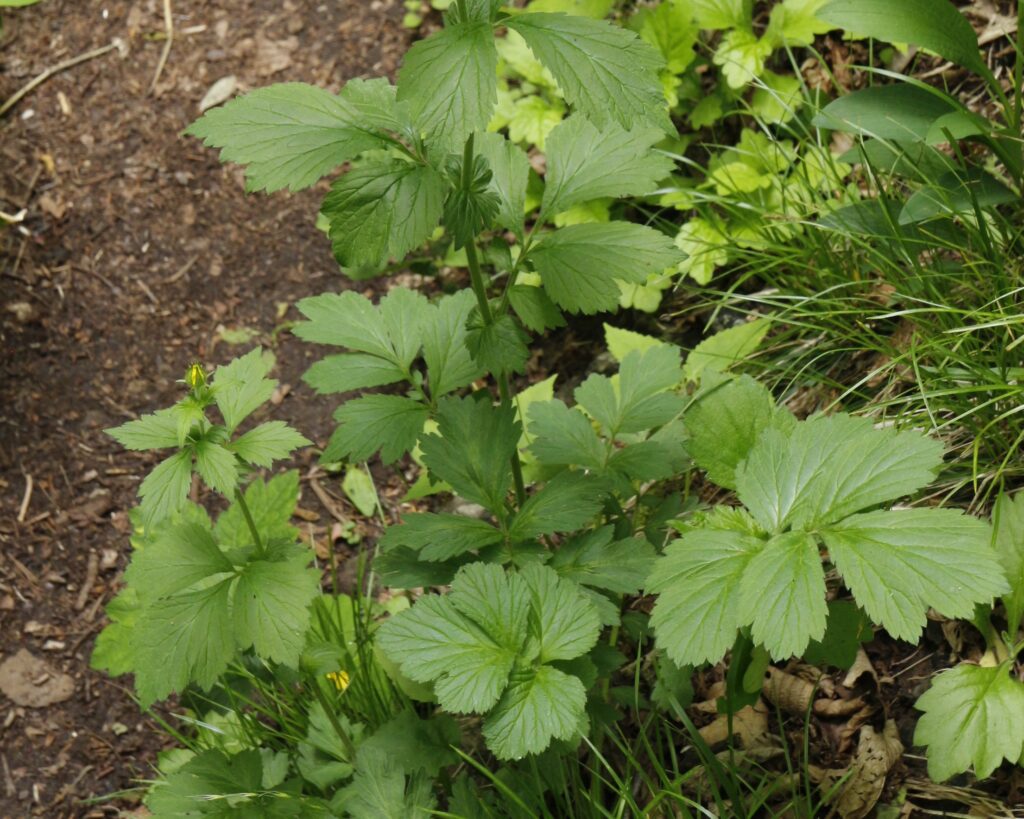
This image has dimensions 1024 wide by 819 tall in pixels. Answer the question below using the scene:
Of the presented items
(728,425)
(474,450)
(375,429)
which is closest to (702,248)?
(728,425)

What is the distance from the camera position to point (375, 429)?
1.92 metres

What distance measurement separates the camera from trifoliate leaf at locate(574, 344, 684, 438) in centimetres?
215

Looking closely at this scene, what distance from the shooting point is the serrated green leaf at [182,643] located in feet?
5.66

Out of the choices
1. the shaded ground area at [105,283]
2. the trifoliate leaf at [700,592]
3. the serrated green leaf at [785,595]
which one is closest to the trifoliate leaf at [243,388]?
the trifoliate leaf at [700,592]

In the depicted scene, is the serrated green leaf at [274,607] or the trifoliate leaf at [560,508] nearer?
the serrated green leaf at [274,607]

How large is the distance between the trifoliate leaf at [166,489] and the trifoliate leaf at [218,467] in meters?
0.03

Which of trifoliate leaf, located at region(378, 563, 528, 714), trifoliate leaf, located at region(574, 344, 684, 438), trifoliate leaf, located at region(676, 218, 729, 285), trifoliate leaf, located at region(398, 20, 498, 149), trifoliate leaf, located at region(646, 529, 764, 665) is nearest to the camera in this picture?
trifoliate leaf, located at region(398, 20, 498, 149)

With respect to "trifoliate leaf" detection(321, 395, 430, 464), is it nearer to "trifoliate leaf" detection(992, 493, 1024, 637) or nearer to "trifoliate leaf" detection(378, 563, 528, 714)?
"trifoliate leaf" detection(378, 563, 528, 714)

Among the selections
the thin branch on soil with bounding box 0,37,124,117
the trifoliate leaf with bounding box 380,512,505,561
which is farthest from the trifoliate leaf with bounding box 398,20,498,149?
the thin branch on soil with bounding box 0,37,124,117

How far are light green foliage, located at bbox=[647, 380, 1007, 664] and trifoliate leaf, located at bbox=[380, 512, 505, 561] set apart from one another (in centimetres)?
44

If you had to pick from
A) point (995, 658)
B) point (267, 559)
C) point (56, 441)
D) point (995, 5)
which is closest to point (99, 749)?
point (56, 441)

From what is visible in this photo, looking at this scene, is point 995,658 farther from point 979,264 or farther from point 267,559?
point 267,559

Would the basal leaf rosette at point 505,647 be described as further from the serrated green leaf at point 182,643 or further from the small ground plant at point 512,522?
the serrated green leaf at point 182,643

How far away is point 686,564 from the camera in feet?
5.08
